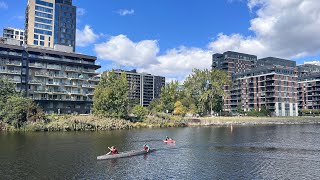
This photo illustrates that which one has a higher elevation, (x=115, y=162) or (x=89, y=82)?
(x=89, y=82)

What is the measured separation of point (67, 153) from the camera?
5878 centimetres

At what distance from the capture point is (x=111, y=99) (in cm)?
12912

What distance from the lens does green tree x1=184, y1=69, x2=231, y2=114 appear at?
175125 mm

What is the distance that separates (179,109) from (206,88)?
23.1 meters

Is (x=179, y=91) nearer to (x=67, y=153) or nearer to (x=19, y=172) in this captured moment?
(x=67, y=153)

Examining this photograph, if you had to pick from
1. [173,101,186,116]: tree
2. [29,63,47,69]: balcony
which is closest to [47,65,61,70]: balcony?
[29,63,47,69]: balcony

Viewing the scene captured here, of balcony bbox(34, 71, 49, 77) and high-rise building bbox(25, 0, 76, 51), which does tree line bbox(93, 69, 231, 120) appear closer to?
balcony bbox(34, 71, 49, 77)

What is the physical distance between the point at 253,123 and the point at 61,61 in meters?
106

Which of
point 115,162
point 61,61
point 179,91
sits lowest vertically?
point 115,162

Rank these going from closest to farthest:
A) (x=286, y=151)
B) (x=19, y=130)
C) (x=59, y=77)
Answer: (x=286, y=151) → (x=19, y=130) → (x=59, y=77)

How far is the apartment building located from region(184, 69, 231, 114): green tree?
56371 mm

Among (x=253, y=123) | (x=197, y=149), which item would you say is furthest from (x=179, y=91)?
(x=197, y=149)

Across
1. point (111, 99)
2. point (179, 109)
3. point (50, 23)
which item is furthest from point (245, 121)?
point (50, 23)

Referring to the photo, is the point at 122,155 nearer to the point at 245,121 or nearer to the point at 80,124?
the point at 80,124
